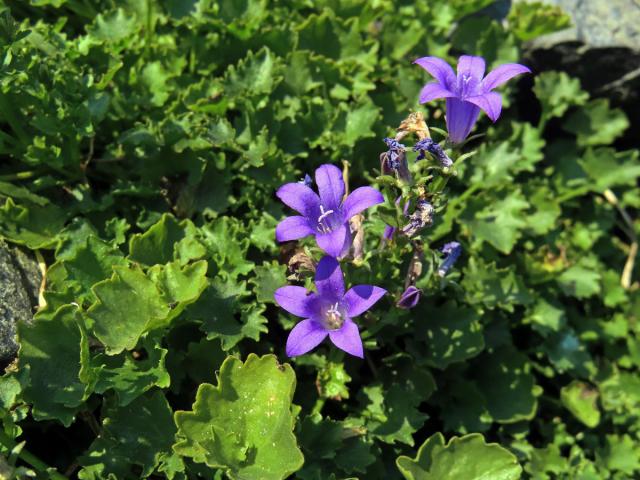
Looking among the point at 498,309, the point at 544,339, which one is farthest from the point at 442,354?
the point at 544,339

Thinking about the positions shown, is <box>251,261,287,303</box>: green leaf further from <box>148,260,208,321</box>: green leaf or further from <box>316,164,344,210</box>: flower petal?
<box>316,164,344,210</box>: flower petal

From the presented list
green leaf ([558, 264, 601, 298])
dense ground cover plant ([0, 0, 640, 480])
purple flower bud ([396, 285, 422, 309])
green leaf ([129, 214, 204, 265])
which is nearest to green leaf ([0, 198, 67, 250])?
dense ground cover plant ([0, 0, 640, 480])

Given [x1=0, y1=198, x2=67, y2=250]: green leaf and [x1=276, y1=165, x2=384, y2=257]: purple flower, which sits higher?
[x1=276, y1=165, x2=384, y2=257]: purple flower

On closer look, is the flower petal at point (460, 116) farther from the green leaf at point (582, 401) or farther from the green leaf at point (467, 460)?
the green leaf at point (582, 401)

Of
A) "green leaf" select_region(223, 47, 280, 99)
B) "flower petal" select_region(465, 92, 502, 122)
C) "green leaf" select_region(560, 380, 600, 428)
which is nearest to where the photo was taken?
"flower petal" select_region(465, 92, 502, 122)

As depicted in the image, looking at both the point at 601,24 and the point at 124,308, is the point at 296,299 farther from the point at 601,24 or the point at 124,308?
the point at 601,24

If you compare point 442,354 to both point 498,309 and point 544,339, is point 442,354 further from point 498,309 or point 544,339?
point 544,339
